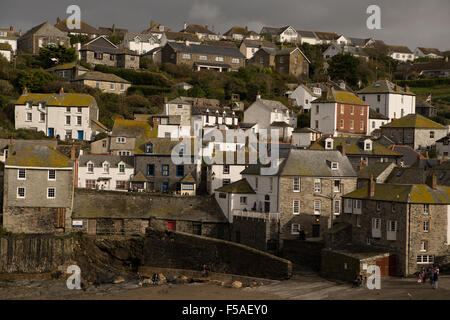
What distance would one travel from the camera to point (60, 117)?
71500 millimetres

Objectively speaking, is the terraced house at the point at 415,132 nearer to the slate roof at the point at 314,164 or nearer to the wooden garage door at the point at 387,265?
the slate roof at the point at 314,164

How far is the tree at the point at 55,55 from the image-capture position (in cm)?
9169

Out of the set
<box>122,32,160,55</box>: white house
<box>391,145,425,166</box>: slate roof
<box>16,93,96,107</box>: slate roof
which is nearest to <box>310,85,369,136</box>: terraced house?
<box>391,145,425,166</box>: slate roof

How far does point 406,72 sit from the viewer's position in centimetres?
11600

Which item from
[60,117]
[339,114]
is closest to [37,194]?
[60,117]

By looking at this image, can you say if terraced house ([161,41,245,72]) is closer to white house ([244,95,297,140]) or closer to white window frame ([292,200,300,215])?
white house ([244,95,297,140])

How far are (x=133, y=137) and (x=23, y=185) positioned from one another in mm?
16095

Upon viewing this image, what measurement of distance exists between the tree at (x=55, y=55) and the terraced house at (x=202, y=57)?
622 inches

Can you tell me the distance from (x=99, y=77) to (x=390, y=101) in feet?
122

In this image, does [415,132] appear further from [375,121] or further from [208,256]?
[208,256]

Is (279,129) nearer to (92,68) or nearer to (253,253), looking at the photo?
(92,68)

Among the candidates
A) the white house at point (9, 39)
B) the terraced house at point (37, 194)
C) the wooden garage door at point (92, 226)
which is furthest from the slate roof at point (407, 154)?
the white house at point (9, 39)

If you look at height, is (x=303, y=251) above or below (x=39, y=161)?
below
